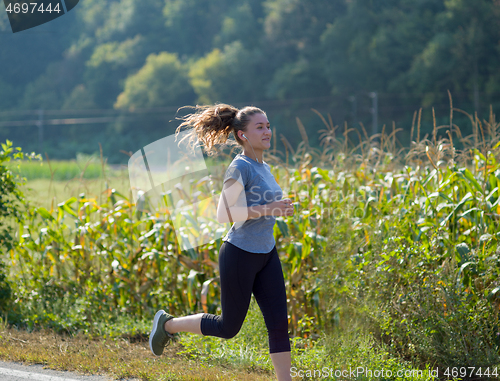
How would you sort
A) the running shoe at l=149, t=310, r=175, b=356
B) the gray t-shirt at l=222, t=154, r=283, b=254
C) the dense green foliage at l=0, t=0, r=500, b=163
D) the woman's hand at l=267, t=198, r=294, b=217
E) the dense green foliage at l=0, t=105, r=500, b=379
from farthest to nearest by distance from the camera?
the dense green foliage at l=0, t=0, r=500, b=163 < the dense green foliage at l=0, t=105, r=500, b=379 < the running shoe at l=149, t=310, r=175, b=356 < the gray t-shirt at l=222, t=154, r=283, b=254 < the woman's hand at l=267, t=198, r=294, b=217

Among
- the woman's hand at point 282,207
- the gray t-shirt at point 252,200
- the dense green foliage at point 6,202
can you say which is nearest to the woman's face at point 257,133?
the gray t-shirt at point 252,200

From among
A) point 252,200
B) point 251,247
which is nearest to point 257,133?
point 252,200

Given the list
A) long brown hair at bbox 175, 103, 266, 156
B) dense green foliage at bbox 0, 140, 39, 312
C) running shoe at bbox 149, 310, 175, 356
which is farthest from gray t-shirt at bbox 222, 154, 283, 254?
Answer: dense green foliage at bbox 0, 140, 39, 312

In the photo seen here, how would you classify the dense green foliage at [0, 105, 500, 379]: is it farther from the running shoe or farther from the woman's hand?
the woman's hand

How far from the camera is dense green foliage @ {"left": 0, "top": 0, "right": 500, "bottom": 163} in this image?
45750mm

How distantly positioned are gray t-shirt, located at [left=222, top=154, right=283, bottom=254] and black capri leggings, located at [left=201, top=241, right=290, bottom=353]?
0.16 ft

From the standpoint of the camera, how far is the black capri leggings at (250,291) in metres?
2.87

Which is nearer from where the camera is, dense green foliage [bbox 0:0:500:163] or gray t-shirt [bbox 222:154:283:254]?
gray t-shirt [bbox 222:154:283:254]

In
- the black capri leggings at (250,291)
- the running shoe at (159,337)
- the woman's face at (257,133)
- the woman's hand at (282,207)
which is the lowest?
the running shoe at (159,337)

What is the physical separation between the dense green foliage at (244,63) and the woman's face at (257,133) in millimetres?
44213

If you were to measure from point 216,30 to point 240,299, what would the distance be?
229 ft

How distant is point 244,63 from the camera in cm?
5656

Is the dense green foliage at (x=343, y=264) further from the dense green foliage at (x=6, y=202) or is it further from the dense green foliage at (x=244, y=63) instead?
the dense green foliage at (x=244, y=63)

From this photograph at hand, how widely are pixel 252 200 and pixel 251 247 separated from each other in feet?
0.91
